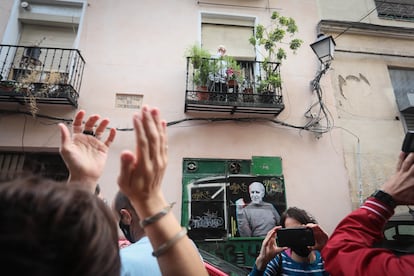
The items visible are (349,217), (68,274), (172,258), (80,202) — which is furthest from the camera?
(349,217)

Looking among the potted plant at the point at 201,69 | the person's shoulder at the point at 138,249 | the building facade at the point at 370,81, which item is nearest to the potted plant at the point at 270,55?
the potted plant at the point at 201,69

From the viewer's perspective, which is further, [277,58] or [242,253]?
[277,58]

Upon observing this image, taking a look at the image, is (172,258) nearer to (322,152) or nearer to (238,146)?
(238,146)

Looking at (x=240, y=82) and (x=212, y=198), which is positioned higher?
(x=240, y=82)

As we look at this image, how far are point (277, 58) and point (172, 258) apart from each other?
651 cm

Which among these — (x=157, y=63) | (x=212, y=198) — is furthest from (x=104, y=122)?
(x=157, y=63)

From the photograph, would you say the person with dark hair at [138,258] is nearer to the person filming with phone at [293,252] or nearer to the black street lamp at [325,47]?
the person filming with phone at [293,252]

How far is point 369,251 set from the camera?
112 cm

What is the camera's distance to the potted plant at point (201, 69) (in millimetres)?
6234

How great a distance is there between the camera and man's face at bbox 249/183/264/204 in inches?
230

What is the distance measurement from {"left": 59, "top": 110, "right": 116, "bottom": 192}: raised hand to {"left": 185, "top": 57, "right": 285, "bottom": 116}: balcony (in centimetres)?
462

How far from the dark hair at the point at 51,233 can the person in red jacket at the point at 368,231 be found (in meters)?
0.93

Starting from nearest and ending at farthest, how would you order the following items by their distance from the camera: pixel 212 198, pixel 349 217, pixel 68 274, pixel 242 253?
pixel 68 274 → pixel 349 217 → pixel 242 253 → pixel 212 198

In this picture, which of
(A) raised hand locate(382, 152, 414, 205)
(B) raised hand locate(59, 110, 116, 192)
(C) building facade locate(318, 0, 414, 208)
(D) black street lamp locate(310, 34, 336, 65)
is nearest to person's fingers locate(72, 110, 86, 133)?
(B) raised hand locate(59, 110, 116, 192)
